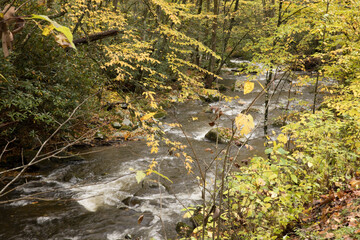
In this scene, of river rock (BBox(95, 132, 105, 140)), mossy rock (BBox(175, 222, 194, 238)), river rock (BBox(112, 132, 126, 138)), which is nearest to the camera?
mossy rock (BBox(175, 222, 194, 238))

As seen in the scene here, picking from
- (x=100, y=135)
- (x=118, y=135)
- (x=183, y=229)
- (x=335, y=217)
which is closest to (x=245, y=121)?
(x=335, y=217)

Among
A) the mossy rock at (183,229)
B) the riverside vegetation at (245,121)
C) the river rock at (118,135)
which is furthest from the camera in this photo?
the river rock at (118,135)

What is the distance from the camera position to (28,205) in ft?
17.6

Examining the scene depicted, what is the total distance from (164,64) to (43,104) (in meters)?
9.44

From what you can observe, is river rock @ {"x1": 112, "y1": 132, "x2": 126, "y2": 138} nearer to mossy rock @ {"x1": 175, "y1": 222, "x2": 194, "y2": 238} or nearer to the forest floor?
mossy rock @ {"x1": 175, "y1": 222, "x2": 194, "y2": 238}

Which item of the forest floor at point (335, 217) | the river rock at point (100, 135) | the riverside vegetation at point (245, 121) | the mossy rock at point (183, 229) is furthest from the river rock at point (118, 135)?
the forest floor at point (335, 217)

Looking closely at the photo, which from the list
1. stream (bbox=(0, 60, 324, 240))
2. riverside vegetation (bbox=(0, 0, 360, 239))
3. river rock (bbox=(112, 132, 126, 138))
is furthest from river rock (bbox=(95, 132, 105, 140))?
stream (bbox=(0, 60, 324, 240))

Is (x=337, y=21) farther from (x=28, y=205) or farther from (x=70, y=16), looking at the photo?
(x=28, y=205)

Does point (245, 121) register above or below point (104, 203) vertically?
above

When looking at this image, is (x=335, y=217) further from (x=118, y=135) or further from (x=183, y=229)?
(x=118, y=135)

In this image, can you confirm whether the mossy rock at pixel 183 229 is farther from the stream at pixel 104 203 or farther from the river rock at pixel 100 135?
the river rock at pixel 100 135

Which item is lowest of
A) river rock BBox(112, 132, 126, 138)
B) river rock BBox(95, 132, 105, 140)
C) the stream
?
the stream

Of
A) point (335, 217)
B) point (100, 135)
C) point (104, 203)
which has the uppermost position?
point (335, 217)

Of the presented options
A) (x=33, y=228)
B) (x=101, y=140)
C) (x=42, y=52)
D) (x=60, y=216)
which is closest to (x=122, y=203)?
(x=60, y=216)
